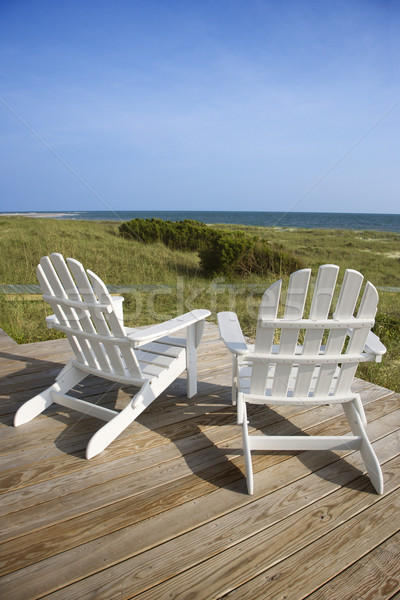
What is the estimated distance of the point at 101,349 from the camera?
70.8 inches

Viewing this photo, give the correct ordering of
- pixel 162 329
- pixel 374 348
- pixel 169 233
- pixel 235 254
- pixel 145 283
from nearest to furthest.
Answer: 1. pixel 374 348
2. pixel 162 329
3. pixel 145 283
4. pixel 235 254
5. pixel 169 233

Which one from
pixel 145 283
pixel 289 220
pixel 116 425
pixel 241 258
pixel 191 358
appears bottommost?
pixel 289 220

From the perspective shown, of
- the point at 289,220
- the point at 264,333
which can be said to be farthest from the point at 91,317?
the point at 289,220

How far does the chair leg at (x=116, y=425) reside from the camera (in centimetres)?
157

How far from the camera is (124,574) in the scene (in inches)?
40.3

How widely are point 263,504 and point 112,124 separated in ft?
40.8

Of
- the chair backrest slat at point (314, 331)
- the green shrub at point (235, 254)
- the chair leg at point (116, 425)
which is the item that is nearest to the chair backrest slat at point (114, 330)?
the chair leg at point (116, 425)

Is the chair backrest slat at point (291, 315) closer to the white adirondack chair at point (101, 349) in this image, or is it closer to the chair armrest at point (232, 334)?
the chair armrest at point (232, 334)

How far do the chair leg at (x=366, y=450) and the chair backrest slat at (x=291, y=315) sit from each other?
13.9 inches

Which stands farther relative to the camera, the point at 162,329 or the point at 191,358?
the point at 191,358

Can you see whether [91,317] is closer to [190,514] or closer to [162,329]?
[162,329]

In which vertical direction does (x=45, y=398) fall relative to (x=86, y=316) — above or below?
below

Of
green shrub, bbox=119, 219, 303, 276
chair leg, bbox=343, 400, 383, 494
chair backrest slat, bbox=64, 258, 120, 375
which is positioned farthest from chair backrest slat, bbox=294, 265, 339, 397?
green shrub, bbox=119, 219, 303, 276

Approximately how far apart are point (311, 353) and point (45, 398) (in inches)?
57.3
